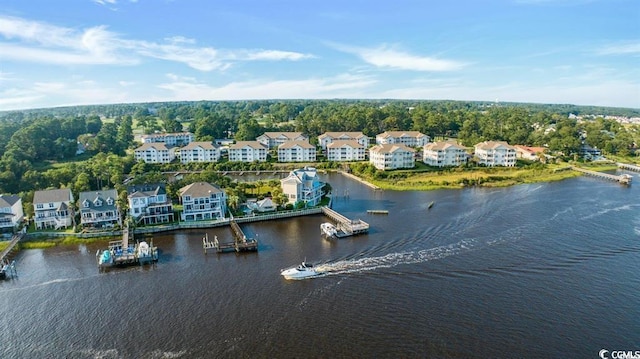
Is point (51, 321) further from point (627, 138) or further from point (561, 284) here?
point (627, 138)

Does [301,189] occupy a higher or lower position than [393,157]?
lower

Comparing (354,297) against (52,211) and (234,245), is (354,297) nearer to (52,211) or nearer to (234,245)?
(234,245)

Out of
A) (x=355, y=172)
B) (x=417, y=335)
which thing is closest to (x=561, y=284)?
(x=417, y=335)

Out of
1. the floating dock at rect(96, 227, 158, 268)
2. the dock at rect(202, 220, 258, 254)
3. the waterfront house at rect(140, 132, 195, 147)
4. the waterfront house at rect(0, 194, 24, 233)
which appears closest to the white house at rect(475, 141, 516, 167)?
the dock at rect(202, 220, 258, 254)

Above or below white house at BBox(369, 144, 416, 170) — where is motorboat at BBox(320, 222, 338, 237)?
below

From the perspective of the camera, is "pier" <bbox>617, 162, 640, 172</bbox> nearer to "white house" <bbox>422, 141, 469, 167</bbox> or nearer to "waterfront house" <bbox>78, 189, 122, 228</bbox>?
"white house" <bbox>422, 141, 469, 167</bbox>

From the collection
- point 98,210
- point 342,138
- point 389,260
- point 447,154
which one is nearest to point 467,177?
point 447,154
